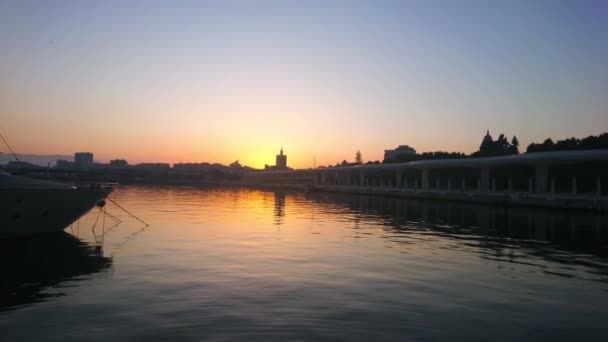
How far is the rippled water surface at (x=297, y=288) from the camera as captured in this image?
938 cm

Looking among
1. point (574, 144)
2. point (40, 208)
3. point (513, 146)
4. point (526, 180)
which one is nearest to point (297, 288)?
point (40, 208)

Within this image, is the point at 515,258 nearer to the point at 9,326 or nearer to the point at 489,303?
the point at 489,303

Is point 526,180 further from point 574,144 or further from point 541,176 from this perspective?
point 541,176

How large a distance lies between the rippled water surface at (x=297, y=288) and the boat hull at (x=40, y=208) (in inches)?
39.4

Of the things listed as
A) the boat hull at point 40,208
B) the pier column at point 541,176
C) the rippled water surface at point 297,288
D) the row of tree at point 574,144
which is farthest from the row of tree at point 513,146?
the boat hull at point 40,208

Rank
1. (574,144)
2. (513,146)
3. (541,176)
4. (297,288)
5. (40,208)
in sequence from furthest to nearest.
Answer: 1. (513,146)
2. (574,144)
3. (541,176)
4. (40,208)
5. (297,288)

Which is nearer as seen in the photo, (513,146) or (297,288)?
(297,288)

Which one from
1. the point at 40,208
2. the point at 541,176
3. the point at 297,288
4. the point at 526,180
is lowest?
the point at 297,288

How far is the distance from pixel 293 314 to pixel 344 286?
10.9ft

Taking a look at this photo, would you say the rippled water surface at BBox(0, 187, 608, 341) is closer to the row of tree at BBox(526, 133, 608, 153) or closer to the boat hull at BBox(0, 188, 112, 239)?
the boat hull at BBox(0, 188, 112, 239)

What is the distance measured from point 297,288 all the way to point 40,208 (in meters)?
15.8

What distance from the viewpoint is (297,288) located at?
42.1 feet

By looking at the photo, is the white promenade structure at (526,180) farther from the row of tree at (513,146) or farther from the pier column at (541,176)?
the row of tree at (513,146)

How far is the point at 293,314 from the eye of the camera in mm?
10297
